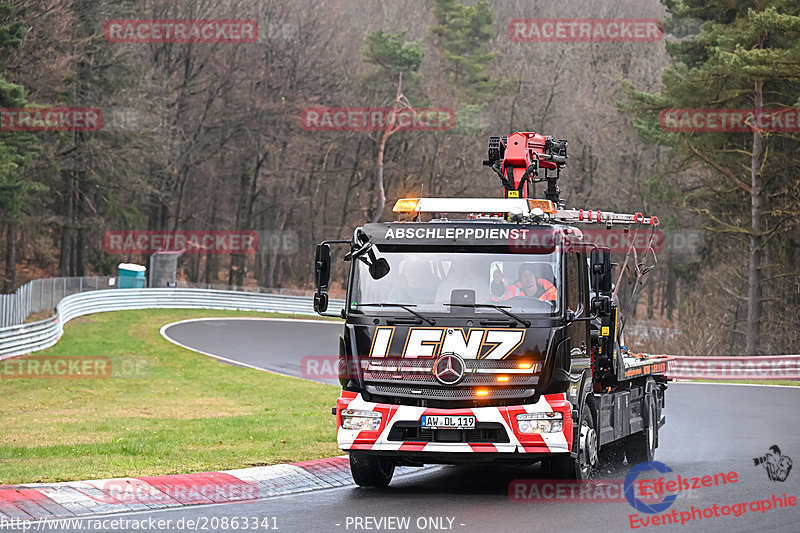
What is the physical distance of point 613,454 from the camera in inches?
587

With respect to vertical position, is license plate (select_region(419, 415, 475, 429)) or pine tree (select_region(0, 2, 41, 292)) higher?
pine tree (select_region(0, 2, 41, 292))

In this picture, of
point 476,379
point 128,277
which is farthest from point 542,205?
point 128,277

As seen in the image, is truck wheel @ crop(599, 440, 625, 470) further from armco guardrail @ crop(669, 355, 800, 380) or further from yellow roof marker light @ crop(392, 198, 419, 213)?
armco guardrail @ crop(669, 355, 800, 380)

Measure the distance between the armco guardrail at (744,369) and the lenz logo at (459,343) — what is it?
2516 centimetres

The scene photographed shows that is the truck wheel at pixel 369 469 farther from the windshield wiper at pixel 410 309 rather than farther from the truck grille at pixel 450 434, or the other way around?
the windshield wiper at pixel 410 309

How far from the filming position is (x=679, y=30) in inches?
1924

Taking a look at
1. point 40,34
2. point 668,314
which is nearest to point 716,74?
point 40,34

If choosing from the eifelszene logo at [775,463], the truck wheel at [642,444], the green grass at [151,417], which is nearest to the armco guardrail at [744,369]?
the green grass at [151,417]

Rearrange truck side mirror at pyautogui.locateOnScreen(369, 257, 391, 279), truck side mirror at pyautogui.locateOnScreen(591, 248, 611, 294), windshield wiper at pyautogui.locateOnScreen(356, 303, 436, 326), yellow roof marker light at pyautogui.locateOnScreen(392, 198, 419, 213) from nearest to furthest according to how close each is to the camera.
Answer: windshield wiper at pyautogui.locateOnScreen(356, 303, 436, 326) < truck side mirror at pyautogui.locateOnScreen(369, 257, 391, 279) < truck side mirror at pyautogui.locateOnScreen(591, 248, 611, 294) < yellow roof marker light at pyautogui.locateOnScreen(392, 198, 419, 213)

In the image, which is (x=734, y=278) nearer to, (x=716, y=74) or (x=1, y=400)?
(x=716, y=74)

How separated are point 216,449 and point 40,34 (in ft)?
110

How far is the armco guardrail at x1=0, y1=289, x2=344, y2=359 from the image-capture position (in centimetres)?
3362

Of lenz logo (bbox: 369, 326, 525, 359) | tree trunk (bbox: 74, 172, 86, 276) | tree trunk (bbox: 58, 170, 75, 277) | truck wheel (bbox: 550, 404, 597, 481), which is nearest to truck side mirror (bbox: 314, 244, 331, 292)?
lenz logo (bbox: 369, 326, 525, 359)

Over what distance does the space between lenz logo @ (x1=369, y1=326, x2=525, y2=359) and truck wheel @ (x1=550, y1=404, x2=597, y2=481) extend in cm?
135
